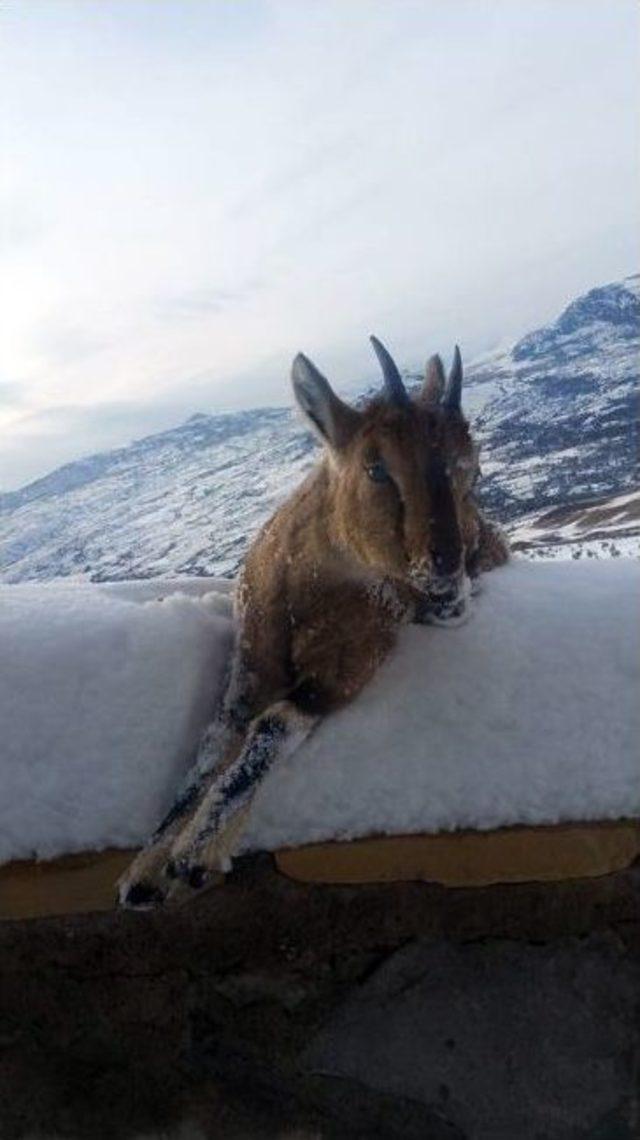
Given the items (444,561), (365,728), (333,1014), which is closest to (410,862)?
(365,728)

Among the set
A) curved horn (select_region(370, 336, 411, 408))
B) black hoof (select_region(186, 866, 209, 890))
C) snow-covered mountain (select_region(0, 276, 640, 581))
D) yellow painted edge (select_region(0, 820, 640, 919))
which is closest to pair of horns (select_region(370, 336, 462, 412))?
curved horn (select_region(370, 336, 411, 408))

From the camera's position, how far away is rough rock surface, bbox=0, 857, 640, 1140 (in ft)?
7.95

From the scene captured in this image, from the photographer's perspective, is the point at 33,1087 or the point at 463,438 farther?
the point at 463,438

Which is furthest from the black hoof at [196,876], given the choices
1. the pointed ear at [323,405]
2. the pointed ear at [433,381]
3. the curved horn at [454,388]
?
the pointed ear at [433,381]

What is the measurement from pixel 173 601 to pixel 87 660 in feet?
1.40

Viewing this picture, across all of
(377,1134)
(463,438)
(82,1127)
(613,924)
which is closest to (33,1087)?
(82,1127)

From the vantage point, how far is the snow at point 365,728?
2373 millimetres

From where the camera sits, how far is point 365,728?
251 cm

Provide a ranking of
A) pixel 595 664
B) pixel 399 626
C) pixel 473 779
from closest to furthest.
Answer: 1. pixel 473 779
2. pixel 595 664
3. pixel 399 626

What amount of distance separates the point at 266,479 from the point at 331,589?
Result: 396 cm

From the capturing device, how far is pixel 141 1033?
8.16 feet

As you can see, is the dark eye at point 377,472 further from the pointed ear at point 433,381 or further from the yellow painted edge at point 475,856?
the yellow painted edge at point 475,856

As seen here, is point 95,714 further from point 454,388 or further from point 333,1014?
point 454,388

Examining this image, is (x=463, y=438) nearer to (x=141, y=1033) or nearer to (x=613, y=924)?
(x=613, y=924)
